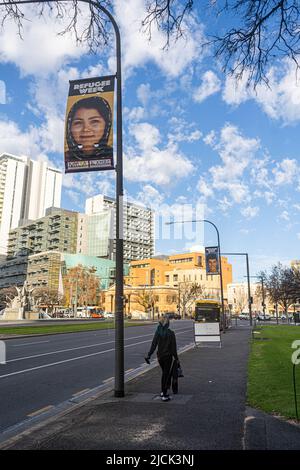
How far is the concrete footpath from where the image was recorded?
5094 millimetres

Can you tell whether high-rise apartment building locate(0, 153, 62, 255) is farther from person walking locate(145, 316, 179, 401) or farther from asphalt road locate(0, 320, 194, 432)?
person walking locate(145, 316, 179, 401)

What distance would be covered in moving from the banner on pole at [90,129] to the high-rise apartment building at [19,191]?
177939 mm

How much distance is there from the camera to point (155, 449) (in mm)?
4906

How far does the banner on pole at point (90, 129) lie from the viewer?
8617mm

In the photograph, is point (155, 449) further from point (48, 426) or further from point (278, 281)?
point (278, 281)

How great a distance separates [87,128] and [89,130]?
0.20 feet

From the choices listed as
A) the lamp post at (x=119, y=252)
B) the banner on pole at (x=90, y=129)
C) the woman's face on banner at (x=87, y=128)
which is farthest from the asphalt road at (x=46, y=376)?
the woman's face on banner at (x=87, y=128)

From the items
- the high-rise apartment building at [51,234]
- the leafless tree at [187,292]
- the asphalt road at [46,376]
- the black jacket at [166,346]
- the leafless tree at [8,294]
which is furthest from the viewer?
the high-rise apartment building at [51,234]

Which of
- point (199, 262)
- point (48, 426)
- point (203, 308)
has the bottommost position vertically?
point (48, 426)

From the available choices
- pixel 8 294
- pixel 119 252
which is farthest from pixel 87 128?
pixel 8 294

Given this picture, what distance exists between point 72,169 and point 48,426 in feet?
16.7

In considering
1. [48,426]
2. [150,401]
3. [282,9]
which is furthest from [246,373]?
[282,9]

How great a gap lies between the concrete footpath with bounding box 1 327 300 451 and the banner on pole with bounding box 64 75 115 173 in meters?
4.78

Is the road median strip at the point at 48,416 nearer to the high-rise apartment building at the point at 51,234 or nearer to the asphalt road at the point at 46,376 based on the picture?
the asphalt road at the point at 46,376
